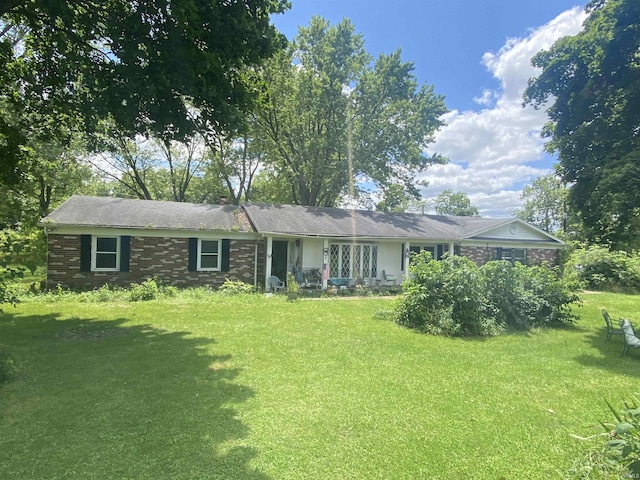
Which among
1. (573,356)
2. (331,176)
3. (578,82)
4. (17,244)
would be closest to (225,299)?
(17,244)

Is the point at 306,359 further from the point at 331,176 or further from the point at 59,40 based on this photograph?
the point at 331,176

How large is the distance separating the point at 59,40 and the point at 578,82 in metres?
12.4

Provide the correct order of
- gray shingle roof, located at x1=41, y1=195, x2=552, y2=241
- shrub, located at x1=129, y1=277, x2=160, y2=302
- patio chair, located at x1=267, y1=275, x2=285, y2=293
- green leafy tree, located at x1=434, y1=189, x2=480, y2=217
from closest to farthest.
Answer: shrub, located at x1=129, y1=277, x2=160, y2=302, gray shingle roof, located at x1=41, y1=195, x2=552, y2=241, patio chair, located at x1=267, y1=275, x2=285, y2=293, green leafy tree, located at x1=434, y1=189, x2=480, y2=217

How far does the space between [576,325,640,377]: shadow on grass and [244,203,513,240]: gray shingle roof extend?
1002cm

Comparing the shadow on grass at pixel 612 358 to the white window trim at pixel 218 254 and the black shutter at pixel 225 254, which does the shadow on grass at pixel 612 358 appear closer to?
the black shutter at pixel 225 254

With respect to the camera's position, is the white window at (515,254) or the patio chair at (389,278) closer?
the patio chair at (389,278)

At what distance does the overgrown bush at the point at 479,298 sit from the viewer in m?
8.77

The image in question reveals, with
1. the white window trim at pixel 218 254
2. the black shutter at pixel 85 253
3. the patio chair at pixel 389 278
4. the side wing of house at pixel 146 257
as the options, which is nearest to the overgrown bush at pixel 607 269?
the patio chair at pixel 389 278

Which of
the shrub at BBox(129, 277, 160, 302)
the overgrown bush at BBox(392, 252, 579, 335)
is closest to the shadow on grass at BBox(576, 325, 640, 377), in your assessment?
the overgrown bush at BBox(392, 252, 579, 335)

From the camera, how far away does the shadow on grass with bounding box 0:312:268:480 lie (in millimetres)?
3197

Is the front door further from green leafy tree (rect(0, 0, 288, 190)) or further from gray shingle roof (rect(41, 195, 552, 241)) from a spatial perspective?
green leafy tree (rect(0, 0, 288, 190))

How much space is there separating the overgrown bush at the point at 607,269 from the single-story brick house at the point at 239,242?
2292 millimetres

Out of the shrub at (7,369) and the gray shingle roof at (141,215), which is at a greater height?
the gray shingle roof at (141,215)

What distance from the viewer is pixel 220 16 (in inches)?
251
